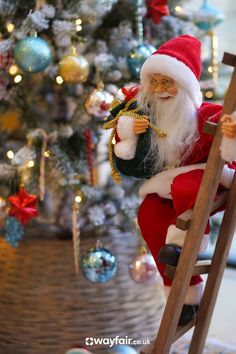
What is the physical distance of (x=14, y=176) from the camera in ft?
3.82

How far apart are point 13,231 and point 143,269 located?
31 cm

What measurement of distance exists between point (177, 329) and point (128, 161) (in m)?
0.31

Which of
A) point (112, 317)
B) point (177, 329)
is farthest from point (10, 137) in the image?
point (177, 329)

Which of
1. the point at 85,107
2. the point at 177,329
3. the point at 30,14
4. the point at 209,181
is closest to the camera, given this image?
the point at 209,181

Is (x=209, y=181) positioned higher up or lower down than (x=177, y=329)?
higher up

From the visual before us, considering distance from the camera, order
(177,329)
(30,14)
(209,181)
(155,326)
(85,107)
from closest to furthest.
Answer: (209,181)
(177,329)
(30,14)
(85,107)
(155,326)

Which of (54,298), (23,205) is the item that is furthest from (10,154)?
(54,298)

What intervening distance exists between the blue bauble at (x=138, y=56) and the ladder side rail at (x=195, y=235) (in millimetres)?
402

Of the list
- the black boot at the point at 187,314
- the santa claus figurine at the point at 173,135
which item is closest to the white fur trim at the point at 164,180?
the santa claus figurine at the point at 173,135

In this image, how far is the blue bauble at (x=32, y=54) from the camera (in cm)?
104

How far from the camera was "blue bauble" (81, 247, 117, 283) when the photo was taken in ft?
3.77

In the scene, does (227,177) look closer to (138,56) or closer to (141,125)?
(141,125)

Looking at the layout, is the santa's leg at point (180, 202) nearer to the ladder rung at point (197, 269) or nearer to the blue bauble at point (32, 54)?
the ladder rung at point (197, 269)

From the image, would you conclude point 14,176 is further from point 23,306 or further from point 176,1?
point 176,1
